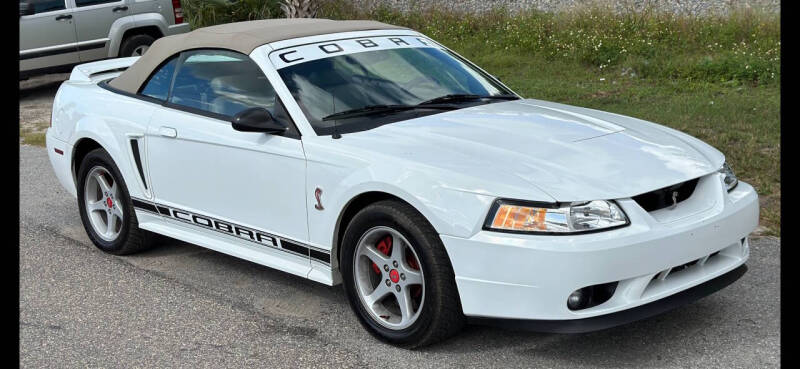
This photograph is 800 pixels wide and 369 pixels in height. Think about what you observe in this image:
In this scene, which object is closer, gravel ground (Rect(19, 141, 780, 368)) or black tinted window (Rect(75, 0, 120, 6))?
gravel ground (Rect(19, 141, 780, 368))

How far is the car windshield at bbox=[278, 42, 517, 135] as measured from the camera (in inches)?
201

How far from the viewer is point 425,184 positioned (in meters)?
4.34

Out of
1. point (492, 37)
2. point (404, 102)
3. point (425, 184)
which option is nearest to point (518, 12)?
point (492, 37)

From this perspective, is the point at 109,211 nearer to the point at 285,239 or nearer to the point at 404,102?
the point at 285,239

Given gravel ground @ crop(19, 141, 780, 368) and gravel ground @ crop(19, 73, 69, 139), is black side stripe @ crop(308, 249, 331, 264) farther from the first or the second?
gravel ground @ crop(19, 73, 69, 139)

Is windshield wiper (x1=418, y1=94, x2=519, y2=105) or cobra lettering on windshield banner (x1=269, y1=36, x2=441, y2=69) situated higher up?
cobra lettering on windshield banner (x1=269, y1=36, x2=441, y2=69)

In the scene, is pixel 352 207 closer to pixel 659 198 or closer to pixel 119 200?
Answer: pixel 659 198

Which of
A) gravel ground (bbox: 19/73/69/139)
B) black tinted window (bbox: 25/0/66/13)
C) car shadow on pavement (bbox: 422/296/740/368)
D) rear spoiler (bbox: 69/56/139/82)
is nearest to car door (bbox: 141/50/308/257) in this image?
car shadow on pavement (bbox: 422/296/740/368)

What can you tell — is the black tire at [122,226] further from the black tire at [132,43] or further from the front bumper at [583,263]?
the black tire at [132,43]

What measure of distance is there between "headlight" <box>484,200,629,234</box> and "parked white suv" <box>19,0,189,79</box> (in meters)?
11.4

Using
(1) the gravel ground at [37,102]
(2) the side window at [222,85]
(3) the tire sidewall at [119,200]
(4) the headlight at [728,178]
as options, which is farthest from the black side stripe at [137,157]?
(1) the gravel ground at [37,102]

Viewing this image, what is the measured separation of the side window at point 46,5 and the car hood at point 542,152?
414 inches

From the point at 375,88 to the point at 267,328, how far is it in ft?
4.72

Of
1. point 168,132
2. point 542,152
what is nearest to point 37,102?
point 168,132
